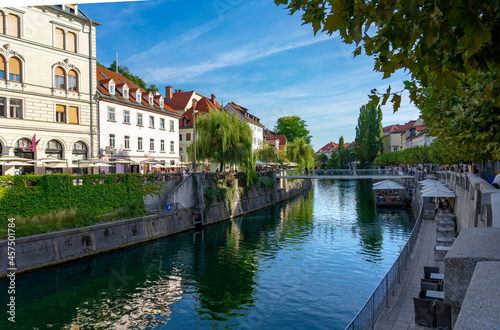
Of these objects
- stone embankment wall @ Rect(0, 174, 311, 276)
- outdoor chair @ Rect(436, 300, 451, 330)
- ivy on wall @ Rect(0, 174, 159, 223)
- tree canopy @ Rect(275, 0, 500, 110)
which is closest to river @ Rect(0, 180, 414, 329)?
stone embankment wall @ Rect(0, 174, 311, 276)

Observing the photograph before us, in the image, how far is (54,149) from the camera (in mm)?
32094

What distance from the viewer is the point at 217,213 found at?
116 feet

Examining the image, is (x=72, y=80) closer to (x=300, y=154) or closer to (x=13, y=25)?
(x=13, y=25)

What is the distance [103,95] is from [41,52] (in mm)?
6768

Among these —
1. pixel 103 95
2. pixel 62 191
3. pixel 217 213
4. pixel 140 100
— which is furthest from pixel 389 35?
pixel 140 100

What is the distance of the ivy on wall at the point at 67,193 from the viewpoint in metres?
20.4

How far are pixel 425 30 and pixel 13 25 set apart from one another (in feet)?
114

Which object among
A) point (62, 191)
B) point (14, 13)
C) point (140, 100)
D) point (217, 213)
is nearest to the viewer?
point (62, 191)

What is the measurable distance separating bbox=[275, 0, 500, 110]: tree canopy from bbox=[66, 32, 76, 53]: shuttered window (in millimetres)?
34636

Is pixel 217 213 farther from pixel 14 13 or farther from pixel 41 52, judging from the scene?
pixel 14 13

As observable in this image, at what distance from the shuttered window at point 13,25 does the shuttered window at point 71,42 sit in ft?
14.0

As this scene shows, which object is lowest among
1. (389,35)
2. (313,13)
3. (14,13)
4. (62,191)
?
(62,191)

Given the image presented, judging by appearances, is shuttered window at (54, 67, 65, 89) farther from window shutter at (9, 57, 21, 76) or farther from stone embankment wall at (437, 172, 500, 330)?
stone embankment wall at (437, 172, 500, 330)

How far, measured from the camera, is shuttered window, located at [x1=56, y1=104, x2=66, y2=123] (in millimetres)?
32625
